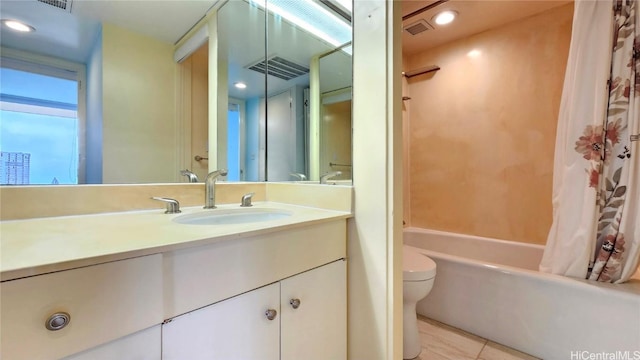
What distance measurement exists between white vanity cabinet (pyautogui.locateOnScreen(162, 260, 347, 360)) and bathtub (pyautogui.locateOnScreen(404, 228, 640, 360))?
931mm

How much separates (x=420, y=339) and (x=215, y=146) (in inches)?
62.9

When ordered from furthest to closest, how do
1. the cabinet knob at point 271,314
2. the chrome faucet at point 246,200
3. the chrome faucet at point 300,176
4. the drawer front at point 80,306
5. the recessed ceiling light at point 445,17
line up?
1. the recessed ceiling light at point 445,17
2. the chrome faucet at point 300,176
3. the chrome faucet at point 246,200
4. the cabinet knob at point 271,314
5. the drawer front at point 80,306

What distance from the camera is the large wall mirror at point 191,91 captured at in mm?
944

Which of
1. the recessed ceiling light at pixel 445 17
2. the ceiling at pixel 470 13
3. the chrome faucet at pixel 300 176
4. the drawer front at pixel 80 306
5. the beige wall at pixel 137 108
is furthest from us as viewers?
the recessed ceiling light at pixel 445 17

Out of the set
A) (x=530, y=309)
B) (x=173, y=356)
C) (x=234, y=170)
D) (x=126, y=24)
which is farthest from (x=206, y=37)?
(x=530, y=309)

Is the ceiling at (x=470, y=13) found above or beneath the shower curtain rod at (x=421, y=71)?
above

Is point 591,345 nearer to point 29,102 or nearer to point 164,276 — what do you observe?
point 164,276

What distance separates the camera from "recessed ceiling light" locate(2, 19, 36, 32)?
862 millimetres

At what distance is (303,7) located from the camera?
1564mm

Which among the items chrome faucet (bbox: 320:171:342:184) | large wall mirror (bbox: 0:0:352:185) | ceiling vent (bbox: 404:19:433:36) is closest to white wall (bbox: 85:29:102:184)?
large wall mirror (bbox: 0:0:352:185)

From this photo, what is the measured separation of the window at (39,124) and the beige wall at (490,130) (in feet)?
8.06

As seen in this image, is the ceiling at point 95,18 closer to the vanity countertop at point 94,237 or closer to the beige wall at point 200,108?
the beige wall at point 200,108

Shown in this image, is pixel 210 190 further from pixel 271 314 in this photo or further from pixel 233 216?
pixel 271 314

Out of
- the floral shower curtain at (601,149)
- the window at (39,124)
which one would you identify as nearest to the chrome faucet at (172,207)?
the window at (39,124)
